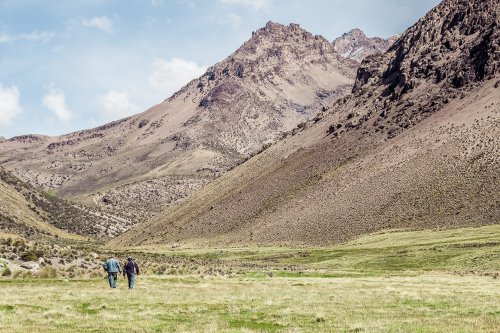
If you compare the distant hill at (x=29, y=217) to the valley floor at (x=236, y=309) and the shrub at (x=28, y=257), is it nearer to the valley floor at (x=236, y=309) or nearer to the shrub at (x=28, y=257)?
the shrub at (x=28, y=257)

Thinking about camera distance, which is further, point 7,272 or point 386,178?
point 386,178

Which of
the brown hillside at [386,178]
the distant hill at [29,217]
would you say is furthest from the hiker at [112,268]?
the distant hill at [29,217]

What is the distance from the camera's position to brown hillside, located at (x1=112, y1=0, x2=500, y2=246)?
416ft

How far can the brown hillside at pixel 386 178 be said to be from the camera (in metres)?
127

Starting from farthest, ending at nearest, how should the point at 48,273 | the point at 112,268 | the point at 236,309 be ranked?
the point at 48,273, the point at 112,268, the point at 236,309

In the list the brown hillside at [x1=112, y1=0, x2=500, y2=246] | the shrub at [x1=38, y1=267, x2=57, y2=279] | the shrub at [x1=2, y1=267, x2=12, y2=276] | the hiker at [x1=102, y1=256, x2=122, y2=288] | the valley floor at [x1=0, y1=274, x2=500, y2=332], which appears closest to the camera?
the valley floor at [x1=0, y1=274, x2=500, y2=332]

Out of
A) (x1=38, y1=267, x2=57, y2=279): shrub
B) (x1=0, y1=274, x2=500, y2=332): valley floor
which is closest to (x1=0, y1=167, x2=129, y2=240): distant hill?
(x1=38, y1=267, x2=57, y2=279): shrub

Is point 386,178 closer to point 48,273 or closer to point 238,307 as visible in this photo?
point 48,273

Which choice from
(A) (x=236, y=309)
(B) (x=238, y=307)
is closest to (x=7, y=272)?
(B) (x=238, y=307)

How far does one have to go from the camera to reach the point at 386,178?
145m

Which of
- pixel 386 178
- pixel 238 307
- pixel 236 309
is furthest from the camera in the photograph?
pixel 386 178

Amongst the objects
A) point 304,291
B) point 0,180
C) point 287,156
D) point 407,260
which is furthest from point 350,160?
point 304,291

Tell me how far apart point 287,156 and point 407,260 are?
381 feet

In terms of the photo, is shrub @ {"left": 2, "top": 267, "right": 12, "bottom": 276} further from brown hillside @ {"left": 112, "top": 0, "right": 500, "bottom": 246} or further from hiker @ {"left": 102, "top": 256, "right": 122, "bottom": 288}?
brown hillside @ {"left": 112, "top": 0, "right": 500, "bottom": 246}
